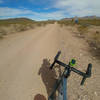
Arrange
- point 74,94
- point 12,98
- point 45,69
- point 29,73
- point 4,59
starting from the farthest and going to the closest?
point 4,59 < point 45,69 < point 29,73 < point 74,94 < point 12,98

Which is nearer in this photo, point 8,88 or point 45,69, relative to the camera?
point 8,88

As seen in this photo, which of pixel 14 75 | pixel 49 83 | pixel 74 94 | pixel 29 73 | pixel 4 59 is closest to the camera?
pixel 74 94

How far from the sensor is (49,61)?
14.9 feet

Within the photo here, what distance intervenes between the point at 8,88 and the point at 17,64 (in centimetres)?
150

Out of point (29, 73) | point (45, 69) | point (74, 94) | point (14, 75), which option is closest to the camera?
point (74, 94)

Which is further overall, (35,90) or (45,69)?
(45,69)

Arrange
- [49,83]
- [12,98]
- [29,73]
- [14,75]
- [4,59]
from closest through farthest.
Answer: [12,98]
[49,83]
[14,75]
[29,73]
[4,59]

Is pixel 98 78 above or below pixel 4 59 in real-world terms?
below

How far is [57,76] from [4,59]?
321 cm

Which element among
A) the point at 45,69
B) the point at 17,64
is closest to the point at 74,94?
the point at 45,69

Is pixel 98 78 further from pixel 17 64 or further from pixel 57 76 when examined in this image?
pixel 17 64

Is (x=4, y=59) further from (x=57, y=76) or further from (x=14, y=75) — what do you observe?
(x=57, y=76)

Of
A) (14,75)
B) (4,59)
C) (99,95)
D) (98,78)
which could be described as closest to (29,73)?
(14,75)

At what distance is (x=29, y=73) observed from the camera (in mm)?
3418
